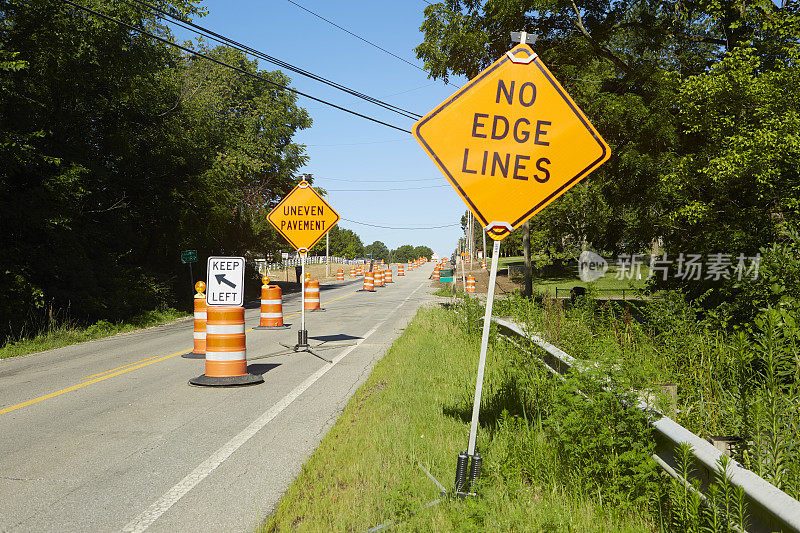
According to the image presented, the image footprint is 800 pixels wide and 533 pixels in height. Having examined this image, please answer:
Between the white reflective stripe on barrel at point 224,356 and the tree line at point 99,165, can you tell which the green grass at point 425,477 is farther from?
the tree line at point 99,165

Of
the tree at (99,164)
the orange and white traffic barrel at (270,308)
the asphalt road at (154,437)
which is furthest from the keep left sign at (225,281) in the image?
the tree at (99,164)

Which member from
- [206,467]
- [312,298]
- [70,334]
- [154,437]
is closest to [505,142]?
[206,467]

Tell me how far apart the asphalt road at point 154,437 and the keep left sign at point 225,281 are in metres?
1.32

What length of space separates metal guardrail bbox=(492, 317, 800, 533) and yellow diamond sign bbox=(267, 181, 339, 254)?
910 centimetres

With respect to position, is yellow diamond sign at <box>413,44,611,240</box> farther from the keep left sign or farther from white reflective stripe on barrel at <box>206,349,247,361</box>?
white reflective stripe on barrel at <box>206,349,247,361</box>

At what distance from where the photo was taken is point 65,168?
53.4ft

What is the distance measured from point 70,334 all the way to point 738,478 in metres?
16.4

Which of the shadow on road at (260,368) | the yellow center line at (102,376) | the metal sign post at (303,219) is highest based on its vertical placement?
the metal sign post at (303,219)

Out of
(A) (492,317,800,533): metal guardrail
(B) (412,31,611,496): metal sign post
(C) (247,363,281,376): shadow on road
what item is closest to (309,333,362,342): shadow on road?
(C) (247,363,281,376): shadow on road

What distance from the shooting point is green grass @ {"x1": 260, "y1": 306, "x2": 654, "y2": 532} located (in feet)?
12.3

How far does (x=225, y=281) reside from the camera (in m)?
8.91

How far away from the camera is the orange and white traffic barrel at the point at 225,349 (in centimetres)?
891

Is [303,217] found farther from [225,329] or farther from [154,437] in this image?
[154,437]

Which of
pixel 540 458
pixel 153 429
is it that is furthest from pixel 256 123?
pixel 540 458
